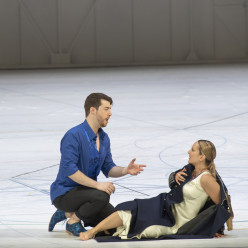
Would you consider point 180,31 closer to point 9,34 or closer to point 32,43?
point 32,43

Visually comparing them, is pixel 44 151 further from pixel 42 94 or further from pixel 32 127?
pixel 42 94

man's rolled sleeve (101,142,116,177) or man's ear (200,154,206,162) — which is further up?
man's ear (200,154,206,162)

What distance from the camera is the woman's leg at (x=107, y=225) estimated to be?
5.76 meters

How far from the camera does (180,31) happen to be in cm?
2584

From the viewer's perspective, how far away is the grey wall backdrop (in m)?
25.4

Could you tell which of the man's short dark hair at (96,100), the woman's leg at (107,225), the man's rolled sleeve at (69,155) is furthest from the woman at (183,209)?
the man's short dark hair at (96,100)

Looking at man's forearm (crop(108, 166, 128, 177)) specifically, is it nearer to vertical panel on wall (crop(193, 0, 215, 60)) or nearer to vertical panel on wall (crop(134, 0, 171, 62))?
vertical panel on wall (crop(134, 0, 171, 62))

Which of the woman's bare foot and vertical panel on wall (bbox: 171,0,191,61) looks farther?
vertical panel on wall (bbox: 171,0,191,61)

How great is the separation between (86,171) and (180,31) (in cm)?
2028

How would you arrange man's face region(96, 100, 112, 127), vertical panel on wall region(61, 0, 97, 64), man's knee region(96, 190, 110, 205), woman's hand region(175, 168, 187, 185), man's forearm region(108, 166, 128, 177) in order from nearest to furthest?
1. woman's hand region(175, 168, 187, 185)
2. man's knee region(96, 190, 110, 205)
3. man's face region(96, 100, 112, 127)
4. man's forearm region(108, 166, 128, 177)
5. vertical panel on wall region(61, 0, 97, 64)

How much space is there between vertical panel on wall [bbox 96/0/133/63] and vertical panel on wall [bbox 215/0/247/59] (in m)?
3.31

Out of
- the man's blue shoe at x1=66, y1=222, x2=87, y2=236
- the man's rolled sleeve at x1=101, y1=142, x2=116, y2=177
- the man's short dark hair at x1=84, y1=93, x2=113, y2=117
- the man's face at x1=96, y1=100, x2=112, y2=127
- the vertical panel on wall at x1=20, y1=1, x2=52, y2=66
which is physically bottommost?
the man's blue shoe at x1=66, y1=222, x2=87, y2=236

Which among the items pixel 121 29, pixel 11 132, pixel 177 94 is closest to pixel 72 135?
pixel 11 132

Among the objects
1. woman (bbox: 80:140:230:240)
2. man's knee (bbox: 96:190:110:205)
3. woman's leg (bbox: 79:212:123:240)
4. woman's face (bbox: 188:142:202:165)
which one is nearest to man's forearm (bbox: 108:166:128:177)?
man's knee (bbox: 96:190:110:205)
